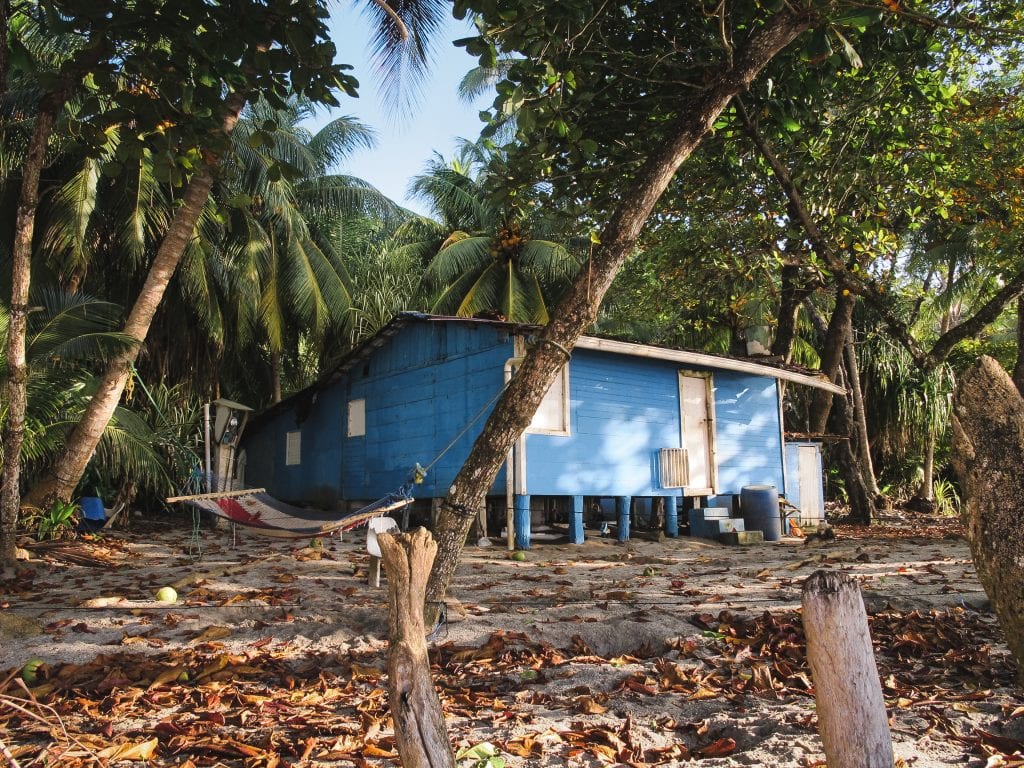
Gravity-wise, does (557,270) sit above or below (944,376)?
above

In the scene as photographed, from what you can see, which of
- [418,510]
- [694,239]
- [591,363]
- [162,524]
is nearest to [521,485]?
[591,363]

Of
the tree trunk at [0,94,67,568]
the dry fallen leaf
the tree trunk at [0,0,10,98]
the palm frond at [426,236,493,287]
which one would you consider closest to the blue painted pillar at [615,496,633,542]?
the tree trunk at [0,94,67,568]

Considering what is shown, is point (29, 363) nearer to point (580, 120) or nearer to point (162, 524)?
point (162, 524)

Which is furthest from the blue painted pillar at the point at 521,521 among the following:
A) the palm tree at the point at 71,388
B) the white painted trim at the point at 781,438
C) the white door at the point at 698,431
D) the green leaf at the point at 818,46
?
the green leaf at the point at 818,46

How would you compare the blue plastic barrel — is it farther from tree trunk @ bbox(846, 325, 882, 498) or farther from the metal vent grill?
tree trunk @ bbox(846, 325, 882, 498)

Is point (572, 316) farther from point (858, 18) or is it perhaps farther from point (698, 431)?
point (698, 431)

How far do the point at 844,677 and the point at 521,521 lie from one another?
8.95 metres

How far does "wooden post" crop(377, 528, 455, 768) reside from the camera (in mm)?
2441

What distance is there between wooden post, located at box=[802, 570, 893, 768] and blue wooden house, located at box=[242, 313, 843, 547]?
7966 mm

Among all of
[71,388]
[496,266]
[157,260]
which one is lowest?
[71,388]

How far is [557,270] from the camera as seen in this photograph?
2239cm

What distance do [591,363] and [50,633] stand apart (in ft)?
28.3

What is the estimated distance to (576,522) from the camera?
481 inches

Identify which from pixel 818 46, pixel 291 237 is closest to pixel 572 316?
pixel 818 46
